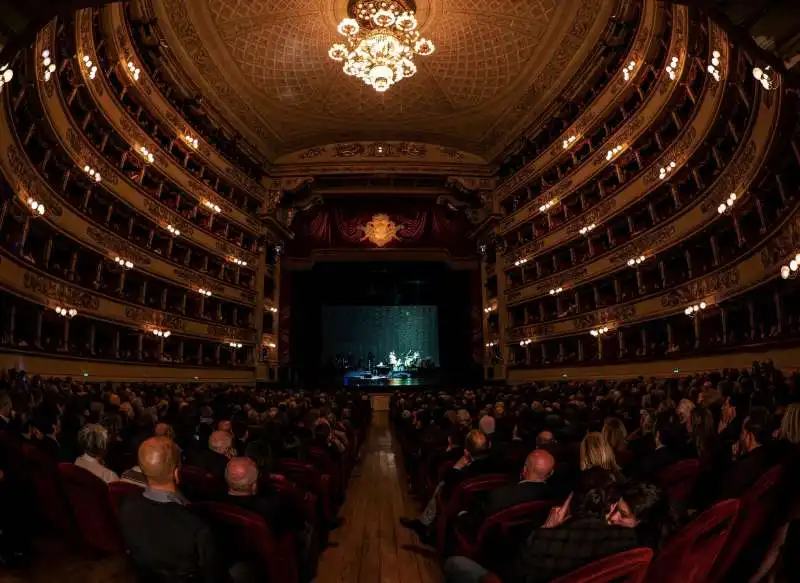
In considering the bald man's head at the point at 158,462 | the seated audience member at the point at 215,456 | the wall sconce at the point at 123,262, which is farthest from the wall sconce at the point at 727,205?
the wall sconce at the point at 123,262

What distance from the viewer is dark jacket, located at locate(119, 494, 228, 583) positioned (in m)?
2.74

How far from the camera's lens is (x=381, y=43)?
67.5 feet

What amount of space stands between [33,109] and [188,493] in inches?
611

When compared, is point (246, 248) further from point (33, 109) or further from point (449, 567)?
point (449, 567)

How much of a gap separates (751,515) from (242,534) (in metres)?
2.93

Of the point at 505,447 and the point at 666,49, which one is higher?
the point at 666,49

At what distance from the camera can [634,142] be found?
21312mm

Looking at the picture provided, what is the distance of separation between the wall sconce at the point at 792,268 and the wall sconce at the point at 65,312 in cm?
1900

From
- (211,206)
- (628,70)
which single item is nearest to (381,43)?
(628,70)

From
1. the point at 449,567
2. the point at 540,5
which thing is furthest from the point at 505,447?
the point at 540,5

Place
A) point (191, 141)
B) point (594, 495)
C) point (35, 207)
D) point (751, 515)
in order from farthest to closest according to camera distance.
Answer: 1. point (191, 141)
2. point (35, 207)
3. point (751, 515)
4. point (594, 495)

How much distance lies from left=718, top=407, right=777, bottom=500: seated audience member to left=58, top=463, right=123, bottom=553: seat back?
441cm

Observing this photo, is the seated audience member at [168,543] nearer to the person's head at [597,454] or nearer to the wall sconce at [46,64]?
the person's head at [597,454]

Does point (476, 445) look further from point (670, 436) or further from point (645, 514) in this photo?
point (645, 514)
